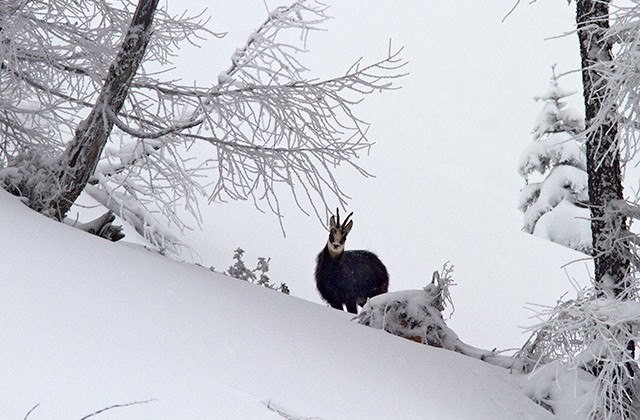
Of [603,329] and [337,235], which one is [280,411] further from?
[337,235]

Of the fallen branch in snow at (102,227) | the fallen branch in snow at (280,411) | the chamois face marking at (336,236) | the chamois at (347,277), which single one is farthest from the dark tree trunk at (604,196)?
the fallen branch in snow at (102,227)

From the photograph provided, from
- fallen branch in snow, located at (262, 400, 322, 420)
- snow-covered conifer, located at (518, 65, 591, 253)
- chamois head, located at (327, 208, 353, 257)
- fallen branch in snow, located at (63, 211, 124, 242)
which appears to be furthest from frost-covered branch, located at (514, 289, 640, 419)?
snow-covered conifer, located at (518, 65, 591, 253)

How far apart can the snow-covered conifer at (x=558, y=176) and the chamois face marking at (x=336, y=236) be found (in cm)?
1128

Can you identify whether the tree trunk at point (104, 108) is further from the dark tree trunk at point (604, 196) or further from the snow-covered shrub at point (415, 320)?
the dark tree trunk at point (604, 196)

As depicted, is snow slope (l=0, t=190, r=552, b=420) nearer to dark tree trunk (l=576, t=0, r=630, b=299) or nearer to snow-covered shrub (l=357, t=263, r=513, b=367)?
snow-covered shrub (l=357, t=263, r=513, b=367)

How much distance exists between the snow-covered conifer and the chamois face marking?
1128 cm

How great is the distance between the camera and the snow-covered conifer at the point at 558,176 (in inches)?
742

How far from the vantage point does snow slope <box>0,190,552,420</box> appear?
9.50 feet

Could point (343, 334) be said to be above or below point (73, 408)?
above

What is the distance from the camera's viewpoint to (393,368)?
4371mm

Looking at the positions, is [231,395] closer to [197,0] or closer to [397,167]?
[397,167]

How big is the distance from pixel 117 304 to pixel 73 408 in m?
1.14

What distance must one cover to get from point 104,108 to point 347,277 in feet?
10.8

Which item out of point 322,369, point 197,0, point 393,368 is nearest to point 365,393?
point 322,369
